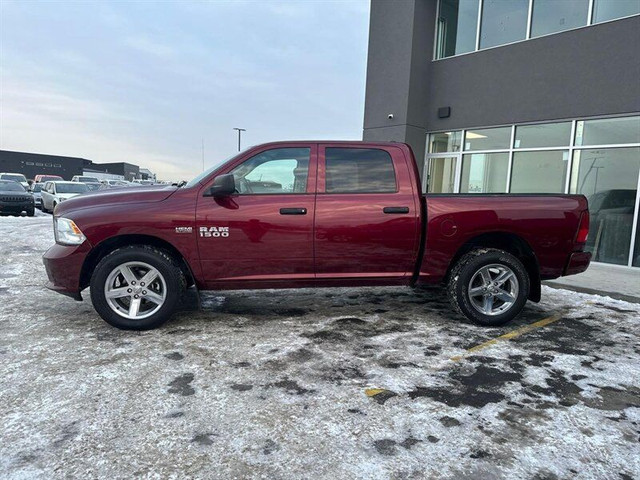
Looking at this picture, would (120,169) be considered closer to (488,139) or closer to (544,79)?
(488,139)

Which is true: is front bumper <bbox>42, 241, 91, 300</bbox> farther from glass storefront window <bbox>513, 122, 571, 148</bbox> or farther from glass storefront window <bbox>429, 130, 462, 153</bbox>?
glass storefront window <bbox>429, 130, 462, 153</bbox>

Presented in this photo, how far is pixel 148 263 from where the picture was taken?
13.7 ft

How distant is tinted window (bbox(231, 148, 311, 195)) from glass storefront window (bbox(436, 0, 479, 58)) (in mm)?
8639

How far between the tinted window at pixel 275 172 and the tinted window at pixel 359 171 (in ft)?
0.88

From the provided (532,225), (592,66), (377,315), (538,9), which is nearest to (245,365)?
(377,315)

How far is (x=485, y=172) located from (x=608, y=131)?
2.77 meters

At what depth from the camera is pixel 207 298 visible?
5645 mm

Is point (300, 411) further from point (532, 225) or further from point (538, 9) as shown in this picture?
point (538, 9)

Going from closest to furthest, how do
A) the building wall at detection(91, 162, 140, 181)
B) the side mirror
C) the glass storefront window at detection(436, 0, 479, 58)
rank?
1. the side mirror
2. the glass storefront window at detection(436, 0, 479, 58)
3. the building wall at detection(91, 162, 140, 181)

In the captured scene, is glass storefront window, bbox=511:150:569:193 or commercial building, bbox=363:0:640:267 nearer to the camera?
commercial building, bbox=363:0:640:267

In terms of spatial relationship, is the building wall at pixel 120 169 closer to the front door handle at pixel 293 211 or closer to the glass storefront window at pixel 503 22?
the glass storefront window at pixel 503 22

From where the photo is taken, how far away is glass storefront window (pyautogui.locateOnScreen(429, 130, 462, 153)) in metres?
11.5

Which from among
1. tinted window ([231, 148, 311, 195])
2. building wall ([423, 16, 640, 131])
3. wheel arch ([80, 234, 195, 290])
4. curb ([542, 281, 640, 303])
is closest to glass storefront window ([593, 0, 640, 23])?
building wall ([423, 16, 640, 131])

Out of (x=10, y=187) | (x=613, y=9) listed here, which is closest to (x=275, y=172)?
(x=613, y=9)
